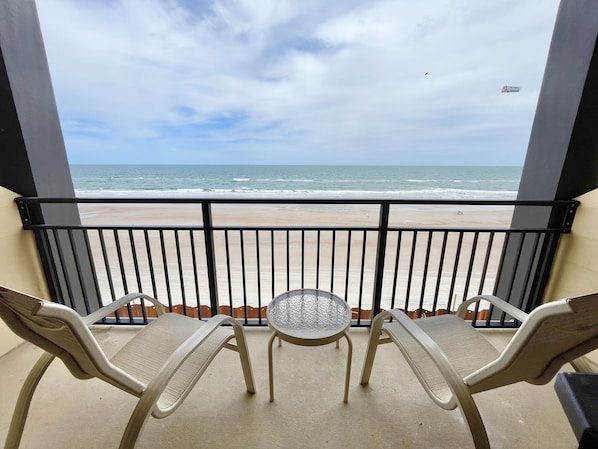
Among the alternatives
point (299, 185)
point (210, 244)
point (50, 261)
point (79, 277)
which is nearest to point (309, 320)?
point (210, 244)

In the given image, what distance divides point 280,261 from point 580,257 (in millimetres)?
3911

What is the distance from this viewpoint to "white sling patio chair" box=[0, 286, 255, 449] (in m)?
0.71

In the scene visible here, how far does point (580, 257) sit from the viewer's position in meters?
1.63

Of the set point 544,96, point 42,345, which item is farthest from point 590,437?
point 544,96

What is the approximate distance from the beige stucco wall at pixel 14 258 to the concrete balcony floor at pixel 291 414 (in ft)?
0.55

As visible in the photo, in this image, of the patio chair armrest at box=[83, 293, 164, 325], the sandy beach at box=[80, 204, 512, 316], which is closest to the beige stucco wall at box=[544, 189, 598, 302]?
the sandy beach at box=[80, 204, 512, 316]

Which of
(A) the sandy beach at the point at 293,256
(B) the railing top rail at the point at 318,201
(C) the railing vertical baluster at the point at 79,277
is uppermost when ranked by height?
(B) the railing top rail at the point at 318,201

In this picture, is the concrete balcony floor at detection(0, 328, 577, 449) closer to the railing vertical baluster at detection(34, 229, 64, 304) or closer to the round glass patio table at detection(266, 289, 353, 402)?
the round glass patio table at detection(266, 289, 353, 402)

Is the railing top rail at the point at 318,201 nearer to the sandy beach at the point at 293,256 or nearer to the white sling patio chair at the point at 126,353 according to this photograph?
the sandy beach at the point at 293,256

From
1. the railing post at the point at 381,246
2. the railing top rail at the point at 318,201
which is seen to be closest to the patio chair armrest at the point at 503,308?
the railing post at the point at 381,246

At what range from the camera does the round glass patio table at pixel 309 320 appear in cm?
123

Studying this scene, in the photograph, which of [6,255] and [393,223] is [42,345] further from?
A: [393,223]

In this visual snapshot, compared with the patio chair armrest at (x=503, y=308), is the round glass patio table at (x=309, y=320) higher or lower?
lower

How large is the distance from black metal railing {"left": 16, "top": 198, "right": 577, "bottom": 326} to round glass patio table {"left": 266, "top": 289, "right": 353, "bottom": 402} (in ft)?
1.18
